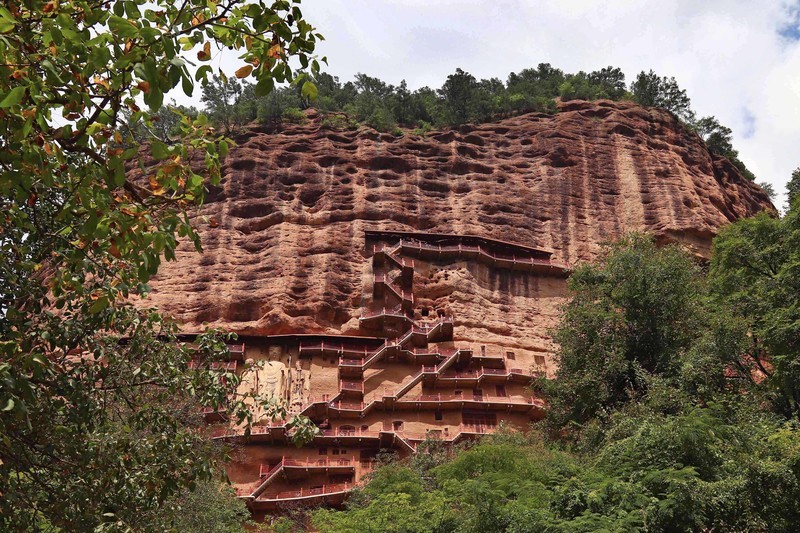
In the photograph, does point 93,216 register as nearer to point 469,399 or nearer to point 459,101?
point 469,399

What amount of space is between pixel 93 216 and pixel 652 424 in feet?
49.2

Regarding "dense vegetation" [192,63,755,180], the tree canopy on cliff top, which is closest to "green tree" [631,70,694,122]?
"dense vegetation" [192,63,755,180]

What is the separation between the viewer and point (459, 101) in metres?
52.8

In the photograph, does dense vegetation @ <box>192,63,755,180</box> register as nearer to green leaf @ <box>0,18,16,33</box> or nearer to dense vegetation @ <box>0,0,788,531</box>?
dense vegetation @ <box>0,0,788,531</box>

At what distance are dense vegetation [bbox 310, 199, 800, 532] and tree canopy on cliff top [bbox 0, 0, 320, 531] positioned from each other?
915 cm

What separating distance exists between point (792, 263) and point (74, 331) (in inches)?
882

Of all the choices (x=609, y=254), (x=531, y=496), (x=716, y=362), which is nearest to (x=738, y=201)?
(x=609, y=254)

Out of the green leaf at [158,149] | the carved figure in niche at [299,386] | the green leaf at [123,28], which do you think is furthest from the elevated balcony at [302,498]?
the green leaf at [123,28]

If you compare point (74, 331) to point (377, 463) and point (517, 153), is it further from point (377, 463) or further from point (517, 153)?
point (517, 153)

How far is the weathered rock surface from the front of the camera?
38531mm

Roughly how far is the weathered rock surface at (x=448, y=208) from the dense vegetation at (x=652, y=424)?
8378 mm

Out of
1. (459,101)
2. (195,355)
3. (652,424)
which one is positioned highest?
(459,101)

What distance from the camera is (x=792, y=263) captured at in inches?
981

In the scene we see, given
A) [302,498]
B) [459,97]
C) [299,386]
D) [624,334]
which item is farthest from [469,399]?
[459,97]
